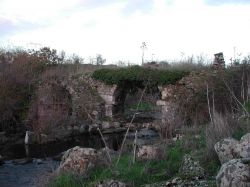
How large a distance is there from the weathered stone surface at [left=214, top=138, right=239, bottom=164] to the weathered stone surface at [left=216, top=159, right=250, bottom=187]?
111 centimetres

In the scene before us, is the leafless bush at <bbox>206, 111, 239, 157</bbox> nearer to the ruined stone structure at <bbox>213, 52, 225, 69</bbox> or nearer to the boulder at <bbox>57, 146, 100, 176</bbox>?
the boulder at <bbox>57, 146, 100, 176</bbox>

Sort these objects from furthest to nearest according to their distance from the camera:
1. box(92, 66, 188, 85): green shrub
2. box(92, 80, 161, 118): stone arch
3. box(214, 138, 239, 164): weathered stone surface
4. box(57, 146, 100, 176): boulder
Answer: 1. box(92, 80, 161, 118): stone arch
2. box(92, 66, 188, 85): green shrub
3. box(57, 146, 100, 176): boulder
4. box(214, 138, 239, 164): weathered stone surface

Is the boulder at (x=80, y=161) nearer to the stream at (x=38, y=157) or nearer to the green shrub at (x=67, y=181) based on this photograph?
the green shrub at (x=67, y=181)

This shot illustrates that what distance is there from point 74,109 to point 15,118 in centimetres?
359

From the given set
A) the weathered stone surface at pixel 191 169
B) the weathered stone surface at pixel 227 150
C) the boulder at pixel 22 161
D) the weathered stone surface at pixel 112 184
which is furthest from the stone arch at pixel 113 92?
the weathered stone surface at pixel 227 150

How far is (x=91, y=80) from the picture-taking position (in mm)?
25500

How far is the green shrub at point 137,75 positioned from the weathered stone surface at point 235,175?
16660 millimetres

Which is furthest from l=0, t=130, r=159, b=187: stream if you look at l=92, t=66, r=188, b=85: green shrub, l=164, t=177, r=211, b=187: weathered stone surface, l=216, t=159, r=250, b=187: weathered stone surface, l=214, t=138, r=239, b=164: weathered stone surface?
l=216, t=159, r=250, b=187: weathered stone surface

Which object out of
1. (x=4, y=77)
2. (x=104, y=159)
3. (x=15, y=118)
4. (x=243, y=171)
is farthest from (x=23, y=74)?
(x=243, y=171)

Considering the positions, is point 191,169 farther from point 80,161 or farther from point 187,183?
point 80,161

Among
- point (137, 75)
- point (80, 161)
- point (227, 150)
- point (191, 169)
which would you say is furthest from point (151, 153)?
point (137, 75)

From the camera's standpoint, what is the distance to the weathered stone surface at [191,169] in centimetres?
669

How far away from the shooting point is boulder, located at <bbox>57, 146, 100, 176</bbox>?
8.53 meters

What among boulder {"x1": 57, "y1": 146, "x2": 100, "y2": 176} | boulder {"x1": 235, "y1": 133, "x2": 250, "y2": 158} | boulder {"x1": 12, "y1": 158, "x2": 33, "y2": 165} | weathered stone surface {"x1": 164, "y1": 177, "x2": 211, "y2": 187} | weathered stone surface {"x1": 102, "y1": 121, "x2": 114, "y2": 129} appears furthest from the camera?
weathered stone surface {"x1": 102, "y1": 121, "x2": 114, "y2": 129}
